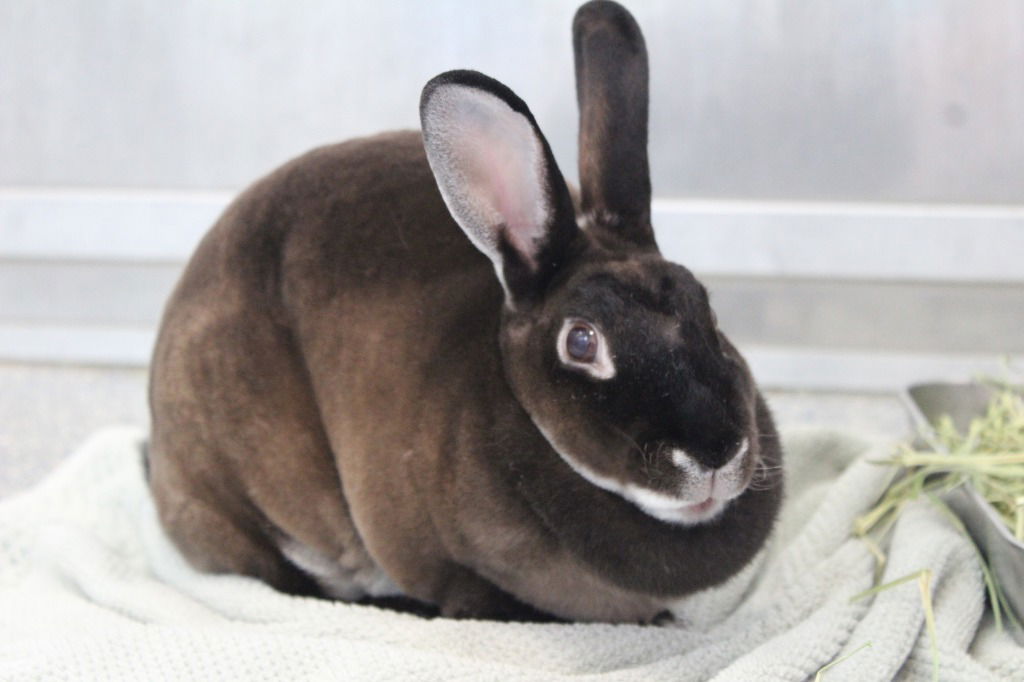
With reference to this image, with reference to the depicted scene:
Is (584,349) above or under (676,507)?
above

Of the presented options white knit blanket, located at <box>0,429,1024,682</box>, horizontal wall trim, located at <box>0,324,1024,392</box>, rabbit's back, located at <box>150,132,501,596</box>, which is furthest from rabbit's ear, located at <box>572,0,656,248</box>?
horizontal wall trim, located at <box>0,324,1024,392</box>

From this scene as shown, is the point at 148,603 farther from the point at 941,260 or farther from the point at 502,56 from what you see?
the point at 941,260

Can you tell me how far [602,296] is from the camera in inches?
37.3

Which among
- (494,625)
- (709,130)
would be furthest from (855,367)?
(494,625)

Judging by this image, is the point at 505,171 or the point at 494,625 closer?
the point at 505,171

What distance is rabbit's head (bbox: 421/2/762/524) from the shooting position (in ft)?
2.94

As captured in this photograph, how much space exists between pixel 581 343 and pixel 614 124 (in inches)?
8.6

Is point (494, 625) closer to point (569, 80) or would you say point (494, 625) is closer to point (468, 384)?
point (468, 384)

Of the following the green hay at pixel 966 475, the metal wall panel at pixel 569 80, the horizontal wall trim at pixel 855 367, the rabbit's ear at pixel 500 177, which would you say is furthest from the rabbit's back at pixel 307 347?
the horizontal wall trim at pixel 855 367

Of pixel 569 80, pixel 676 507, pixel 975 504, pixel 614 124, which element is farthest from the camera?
pixel 569 80

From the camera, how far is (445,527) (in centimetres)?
107

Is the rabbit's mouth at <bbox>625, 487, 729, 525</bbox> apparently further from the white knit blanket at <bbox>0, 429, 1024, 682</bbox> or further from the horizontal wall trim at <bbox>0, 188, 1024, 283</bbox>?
the horizontal wall trim at <bbox>0, 188, 1024, 283</bbox>

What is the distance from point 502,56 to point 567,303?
954 millimetres

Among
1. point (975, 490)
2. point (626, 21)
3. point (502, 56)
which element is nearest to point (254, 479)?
point (626, 21)
